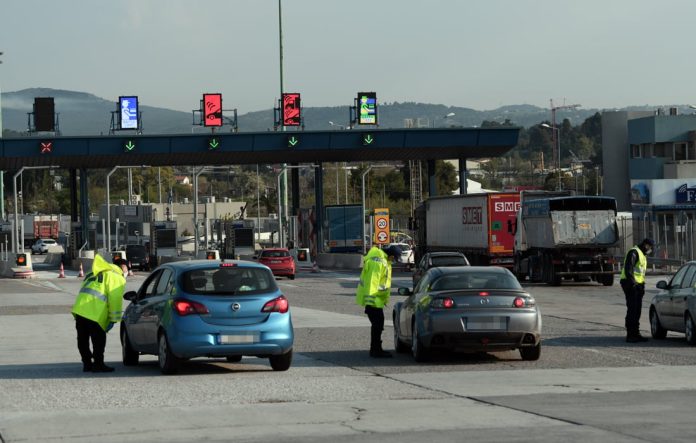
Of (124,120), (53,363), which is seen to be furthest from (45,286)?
(53,363)

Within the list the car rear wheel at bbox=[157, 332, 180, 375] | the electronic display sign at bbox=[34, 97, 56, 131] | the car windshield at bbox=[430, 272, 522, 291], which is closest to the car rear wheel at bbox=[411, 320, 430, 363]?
the car windshield at bbox=[430, 272, 522, 291]

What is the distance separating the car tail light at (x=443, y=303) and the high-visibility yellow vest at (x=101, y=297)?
432 cm

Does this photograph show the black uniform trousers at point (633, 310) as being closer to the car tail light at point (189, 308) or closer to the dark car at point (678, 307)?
the dark car at point (678, 307)

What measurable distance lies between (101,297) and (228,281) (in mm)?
1924

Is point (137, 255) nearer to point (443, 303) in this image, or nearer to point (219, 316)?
point (443, 303)

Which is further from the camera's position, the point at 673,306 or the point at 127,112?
the point at 127,112

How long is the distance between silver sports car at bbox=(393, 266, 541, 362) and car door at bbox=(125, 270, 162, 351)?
3.76 m

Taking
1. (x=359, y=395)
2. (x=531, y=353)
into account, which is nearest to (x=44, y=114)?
(x=531, y=353)

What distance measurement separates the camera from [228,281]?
56.5ft

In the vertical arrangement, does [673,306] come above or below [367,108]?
below

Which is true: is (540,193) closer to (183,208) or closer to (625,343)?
(625,343)

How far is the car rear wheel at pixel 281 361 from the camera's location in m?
17.4

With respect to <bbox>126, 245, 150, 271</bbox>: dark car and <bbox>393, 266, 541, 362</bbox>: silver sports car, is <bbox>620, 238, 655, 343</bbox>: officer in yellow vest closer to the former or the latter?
<bbox>393, 266, 541, 362</bbox>: silver sports car

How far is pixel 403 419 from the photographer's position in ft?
41.4
